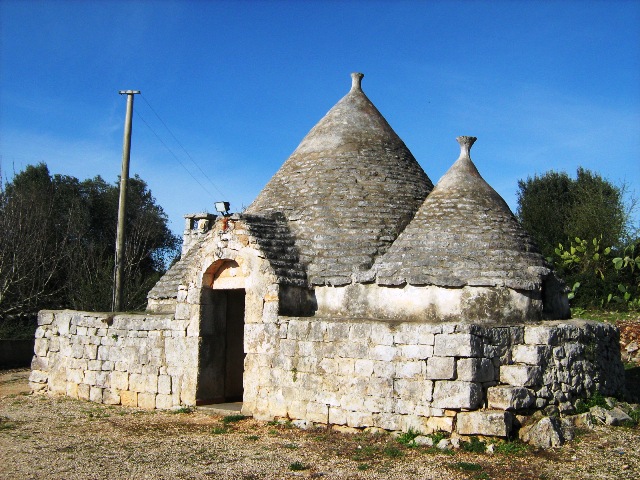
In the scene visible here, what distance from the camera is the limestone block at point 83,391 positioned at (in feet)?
37.2

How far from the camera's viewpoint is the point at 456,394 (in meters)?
7.51

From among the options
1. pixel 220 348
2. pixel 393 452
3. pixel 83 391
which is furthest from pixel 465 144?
pixel 83 391

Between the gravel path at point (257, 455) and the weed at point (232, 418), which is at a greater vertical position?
the weed at point (232, 418)

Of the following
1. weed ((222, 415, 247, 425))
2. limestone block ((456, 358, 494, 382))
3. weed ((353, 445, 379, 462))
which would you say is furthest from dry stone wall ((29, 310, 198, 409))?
limestone block ((456, 358, 494, 382))

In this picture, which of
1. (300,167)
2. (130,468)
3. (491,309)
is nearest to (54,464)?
(130,468)

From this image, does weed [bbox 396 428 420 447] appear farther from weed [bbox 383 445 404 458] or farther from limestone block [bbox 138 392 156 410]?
limestone block [bbox 138 392 156 410]

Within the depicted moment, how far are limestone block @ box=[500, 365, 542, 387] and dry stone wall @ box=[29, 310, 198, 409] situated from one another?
4686mm

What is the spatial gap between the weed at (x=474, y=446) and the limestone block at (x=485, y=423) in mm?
103

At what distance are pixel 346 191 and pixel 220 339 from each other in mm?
3158

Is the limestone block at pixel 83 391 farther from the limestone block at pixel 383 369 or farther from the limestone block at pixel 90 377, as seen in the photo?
the limestone block at pixel 383 369

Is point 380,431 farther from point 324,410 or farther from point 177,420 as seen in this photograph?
point 177,420

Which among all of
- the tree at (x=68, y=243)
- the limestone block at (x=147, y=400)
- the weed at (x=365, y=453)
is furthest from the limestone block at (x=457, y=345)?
the tree at (x=68, y=243)

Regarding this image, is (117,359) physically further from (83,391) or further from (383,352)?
(383,352)

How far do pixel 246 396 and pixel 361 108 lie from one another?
577 centimetres
